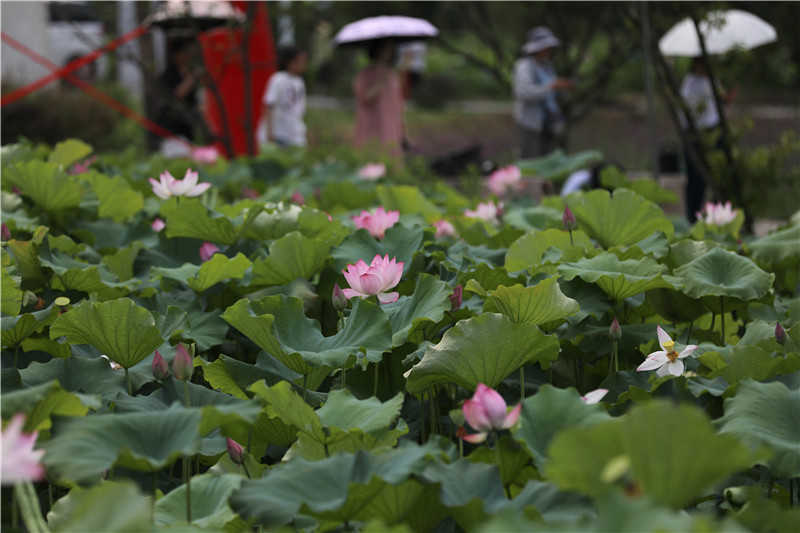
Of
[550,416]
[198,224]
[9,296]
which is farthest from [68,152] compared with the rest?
[550,416]

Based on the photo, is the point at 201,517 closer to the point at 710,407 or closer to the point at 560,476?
the point at 560,476

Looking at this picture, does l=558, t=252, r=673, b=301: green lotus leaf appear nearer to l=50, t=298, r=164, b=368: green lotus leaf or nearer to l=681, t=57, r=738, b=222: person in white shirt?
l=50, t=298, r=164, b=368: green lotus leaf

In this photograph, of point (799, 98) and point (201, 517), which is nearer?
point (201, 517)

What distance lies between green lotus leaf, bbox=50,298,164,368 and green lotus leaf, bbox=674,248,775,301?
3.16ft

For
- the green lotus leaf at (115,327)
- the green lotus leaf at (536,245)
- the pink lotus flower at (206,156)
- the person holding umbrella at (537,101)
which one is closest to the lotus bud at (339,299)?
the green lotus leaf at (115,327)

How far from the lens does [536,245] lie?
2025 mm

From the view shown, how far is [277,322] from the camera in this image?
1539 millimetres

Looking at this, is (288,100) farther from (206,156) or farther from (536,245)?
(536,245)

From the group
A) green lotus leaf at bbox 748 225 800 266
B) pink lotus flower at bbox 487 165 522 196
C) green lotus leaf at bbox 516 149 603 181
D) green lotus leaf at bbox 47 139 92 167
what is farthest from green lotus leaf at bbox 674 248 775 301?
green lotus leaf at bbox 47 139 92 167

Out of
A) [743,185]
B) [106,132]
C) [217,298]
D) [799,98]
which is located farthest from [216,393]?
[799,98]

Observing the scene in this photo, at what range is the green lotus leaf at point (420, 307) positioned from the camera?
1.52m

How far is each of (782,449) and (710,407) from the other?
214 mm

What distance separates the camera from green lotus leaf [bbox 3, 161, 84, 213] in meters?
2.36

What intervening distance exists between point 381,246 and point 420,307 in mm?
445
